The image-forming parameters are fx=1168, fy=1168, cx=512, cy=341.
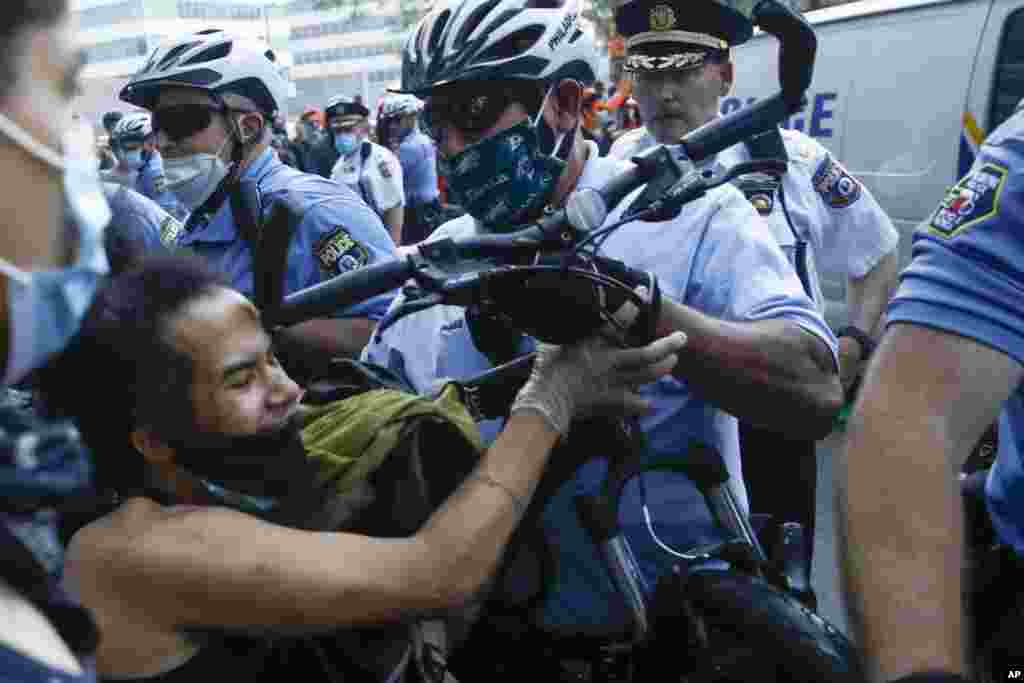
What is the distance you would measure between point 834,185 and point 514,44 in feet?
7.38

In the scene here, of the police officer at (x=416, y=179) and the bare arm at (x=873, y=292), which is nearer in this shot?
the bare arm at (x=873, y=292)

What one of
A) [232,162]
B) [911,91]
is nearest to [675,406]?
[232,162]

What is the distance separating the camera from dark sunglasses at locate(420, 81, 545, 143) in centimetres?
221

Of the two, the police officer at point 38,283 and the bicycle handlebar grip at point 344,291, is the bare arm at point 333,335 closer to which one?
the bicycle handlebar grip at point 344,291

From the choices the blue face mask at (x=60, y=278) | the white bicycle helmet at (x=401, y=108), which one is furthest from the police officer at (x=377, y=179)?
the blue face mask at (x=60, y=278)

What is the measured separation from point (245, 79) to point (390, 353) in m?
1.74

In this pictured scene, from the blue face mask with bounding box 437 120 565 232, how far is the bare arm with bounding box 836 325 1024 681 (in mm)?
948

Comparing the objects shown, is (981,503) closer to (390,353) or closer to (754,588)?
(754,588)

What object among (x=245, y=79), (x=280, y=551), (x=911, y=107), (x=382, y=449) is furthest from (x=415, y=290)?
(x=911, y=107)

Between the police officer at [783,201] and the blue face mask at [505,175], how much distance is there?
A: 4.54 ft

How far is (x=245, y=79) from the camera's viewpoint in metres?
3.74

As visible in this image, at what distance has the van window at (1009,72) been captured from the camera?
4867mm

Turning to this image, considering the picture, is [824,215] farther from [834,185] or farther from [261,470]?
[261,470]

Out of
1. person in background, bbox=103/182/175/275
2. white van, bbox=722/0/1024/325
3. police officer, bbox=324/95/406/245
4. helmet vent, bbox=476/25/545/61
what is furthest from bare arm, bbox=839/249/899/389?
police officer, bbox=324/95/406/245
